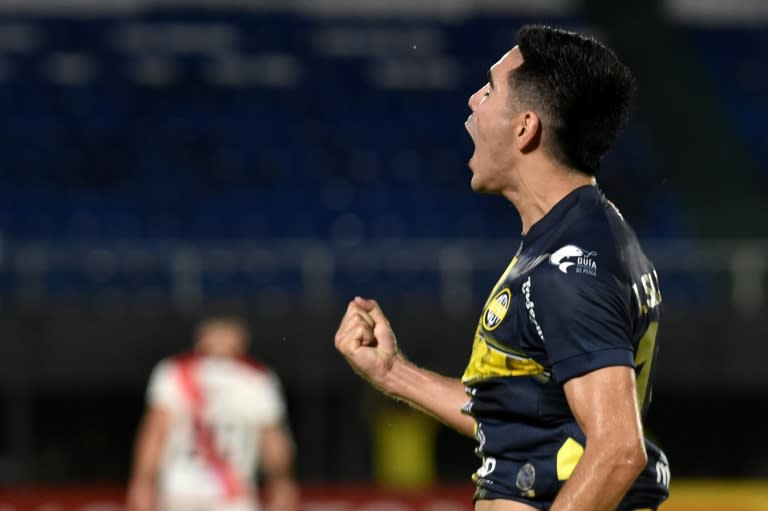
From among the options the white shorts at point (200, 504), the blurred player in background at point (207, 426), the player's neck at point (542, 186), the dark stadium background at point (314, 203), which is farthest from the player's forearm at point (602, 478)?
the dark stadium background at point (314, 203)

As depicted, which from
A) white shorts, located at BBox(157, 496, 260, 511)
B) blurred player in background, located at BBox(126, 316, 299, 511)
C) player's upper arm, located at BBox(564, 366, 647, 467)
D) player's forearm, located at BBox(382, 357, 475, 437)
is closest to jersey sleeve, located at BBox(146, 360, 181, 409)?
blurred player in background, located at BBox(126, 316, 299, 511)

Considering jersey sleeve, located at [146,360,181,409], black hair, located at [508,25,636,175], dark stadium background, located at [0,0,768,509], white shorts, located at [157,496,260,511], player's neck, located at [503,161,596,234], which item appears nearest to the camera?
black hair, located at [508,25,636,175]

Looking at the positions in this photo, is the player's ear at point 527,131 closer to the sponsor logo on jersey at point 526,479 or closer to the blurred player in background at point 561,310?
the blurred player in background at point 561,310

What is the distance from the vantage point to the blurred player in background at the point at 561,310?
282 centimetres

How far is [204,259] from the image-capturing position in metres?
13.8

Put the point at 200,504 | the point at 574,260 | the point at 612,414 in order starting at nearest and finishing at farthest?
the point at 612,414
the point at 574,260
the point at 200,504

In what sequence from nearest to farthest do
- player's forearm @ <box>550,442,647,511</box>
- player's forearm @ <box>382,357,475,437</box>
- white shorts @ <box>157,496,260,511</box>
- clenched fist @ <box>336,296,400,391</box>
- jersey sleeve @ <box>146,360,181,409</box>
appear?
player's forearm @ <box>550,442,647,511</box> < clenched fist @ <box>336,296,400,391</box> < player's forearm @ <box>382,357,475,437</box> < jersey sleeve @ <box>146,360,181,409</box> < white shorts @ <box>157,496,260,511</box>

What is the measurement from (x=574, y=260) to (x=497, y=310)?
0.23m

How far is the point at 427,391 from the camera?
143 inches

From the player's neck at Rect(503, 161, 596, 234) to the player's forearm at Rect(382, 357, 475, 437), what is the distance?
0.56 meters

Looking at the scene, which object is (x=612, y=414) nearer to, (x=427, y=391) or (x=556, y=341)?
(x=556, y=341)

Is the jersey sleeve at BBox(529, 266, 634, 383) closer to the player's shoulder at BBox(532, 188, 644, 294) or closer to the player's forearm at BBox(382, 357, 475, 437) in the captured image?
the player's shoulder at BBox(532, 188, 644, 294)

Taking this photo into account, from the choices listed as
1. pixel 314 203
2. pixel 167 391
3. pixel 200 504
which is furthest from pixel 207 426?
pixel 314 203

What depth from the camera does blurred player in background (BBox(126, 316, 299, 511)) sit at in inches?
347
